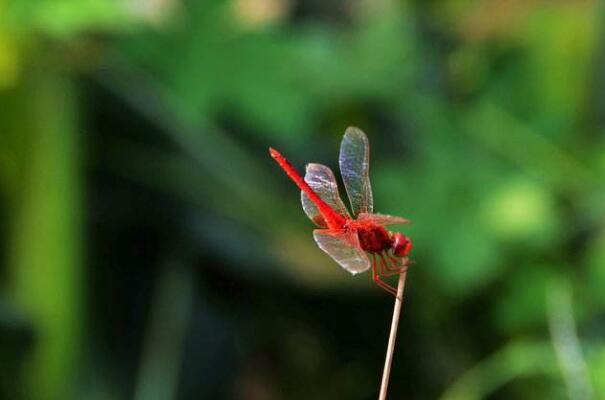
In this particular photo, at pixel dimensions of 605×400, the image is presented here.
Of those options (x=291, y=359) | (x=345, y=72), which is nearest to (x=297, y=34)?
(x=345, y=72)

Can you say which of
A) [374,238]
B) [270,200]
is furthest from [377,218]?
[270,200]

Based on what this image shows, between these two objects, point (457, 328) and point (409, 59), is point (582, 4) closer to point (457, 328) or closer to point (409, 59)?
point (409, 59)

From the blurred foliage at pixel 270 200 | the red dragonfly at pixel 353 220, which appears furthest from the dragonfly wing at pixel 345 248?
the blurred foliage at pixel 270 200

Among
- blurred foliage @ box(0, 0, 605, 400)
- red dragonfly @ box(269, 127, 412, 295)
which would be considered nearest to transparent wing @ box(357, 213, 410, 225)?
red dragonfly @ box(269, 127, 412, 295)

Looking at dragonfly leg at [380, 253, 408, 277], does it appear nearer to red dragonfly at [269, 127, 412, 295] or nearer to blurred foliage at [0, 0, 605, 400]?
red dragonfly at [269, 127, 412, 295]

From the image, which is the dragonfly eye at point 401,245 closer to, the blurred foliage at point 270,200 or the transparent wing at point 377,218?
the transparent wing at point 377,218
